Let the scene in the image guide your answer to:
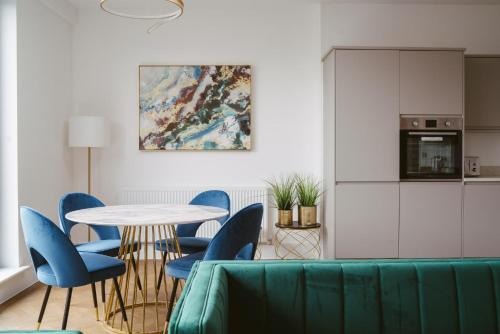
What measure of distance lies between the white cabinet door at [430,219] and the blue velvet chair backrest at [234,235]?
83.7 inches

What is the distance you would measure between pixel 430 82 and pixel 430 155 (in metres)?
0.68

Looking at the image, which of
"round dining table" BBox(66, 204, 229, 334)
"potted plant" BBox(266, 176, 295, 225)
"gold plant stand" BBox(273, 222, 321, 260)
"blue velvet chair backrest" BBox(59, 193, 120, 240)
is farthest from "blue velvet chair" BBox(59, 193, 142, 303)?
"gold plant stand" BBox(273, 222, 321, 260)

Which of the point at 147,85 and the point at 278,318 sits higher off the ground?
the point at 147,85

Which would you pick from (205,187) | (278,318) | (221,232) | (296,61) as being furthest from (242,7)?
(278,318)

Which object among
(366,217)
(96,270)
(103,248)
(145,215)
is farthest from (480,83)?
(96,270)

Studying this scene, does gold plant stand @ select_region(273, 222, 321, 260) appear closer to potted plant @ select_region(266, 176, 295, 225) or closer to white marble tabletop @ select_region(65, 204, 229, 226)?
potted plant @ select_region(266, 176, 295, 225)

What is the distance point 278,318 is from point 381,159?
2.94m

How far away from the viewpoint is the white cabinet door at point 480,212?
173 inches

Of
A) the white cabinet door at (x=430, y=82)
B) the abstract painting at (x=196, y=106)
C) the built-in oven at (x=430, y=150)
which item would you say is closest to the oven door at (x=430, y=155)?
the built-in oven at (x=430, y=150)

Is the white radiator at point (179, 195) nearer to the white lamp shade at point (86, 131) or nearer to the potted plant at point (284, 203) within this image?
the potted plant at point (284, 203)

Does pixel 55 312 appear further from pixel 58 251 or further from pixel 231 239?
pixel 231 239

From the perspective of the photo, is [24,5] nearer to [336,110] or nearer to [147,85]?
[147,85]

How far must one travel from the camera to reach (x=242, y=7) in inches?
193

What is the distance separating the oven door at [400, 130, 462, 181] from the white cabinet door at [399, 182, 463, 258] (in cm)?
9
